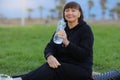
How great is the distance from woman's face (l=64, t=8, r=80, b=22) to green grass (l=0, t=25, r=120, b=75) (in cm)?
280

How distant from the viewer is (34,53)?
10969mm

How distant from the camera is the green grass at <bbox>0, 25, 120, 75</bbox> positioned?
9302 mm

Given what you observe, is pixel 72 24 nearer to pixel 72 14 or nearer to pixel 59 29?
pixel 72 14

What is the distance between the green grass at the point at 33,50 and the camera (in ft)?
30.5

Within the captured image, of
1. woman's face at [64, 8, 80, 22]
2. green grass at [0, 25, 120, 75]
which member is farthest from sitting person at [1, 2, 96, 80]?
green grass at [0, 25, 120, 75]

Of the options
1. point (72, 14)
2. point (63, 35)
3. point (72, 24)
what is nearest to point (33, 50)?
point (72, 24)

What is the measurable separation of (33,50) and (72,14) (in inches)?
228

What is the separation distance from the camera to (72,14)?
592cm

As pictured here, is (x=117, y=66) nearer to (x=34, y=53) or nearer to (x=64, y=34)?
(x=34, y=53)

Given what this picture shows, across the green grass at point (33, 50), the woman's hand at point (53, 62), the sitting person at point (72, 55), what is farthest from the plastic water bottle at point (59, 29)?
the green grass at point (33, 50)

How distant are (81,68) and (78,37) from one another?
1.32 ft

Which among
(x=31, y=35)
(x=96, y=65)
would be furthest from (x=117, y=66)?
(x=31, y=35)

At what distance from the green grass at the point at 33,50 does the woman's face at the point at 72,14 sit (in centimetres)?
280

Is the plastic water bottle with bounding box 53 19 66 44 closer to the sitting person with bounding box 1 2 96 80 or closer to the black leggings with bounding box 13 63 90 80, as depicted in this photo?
the sitting person with bounding box 1 2 96 80
